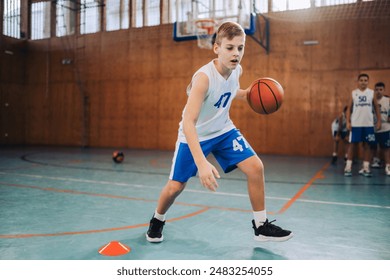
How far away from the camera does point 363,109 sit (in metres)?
6.25

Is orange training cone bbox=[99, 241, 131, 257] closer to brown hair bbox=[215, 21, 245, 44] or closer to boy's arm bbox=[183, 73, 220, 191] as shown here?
boy's arm bbox=[183, 73, 220, 191]

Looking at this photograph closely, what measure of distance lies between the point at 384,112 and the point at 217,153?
225 inches

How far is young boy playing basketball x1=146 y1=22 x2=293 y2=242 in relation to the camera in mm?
2357

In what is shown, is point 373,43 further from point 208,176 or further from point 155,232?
point 208,176

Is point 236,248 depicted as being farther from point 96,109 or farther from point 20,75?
point 20,75

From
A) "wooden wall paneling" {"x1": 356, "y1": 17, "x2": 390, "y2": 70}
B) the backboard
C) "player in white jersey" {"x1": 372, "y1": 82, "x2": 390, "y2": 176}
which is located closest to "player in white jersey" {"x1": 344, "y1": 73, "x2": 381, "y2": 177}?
"player in white jersey" {"x1": 372, "y1": 82, "x2": 390, "y2": 176}

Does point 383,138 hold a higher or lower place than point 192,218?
higher

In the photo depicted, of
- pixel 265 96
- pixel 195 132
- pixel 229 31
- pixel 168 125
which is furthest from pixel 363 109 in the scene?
pixel 168 125

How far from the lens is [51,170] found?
6.79 metres

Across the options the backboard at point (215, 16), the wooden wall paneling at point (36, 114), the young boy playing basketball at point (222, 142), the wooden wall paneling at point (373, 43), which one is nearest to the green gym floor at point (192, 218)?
the young boy playing basketball at point (222, 142)

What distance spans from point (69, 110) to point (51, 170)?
789 cm

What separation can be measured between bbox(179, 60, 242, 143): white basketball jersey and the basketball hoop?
714cm

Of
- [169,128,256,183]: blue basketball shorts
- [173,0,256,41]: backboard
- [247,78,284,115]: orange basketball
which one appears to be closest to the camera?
[169,128,256,183]: blue basketball shorts

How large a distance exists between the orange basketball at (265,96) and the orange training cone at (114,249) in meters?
1.54
